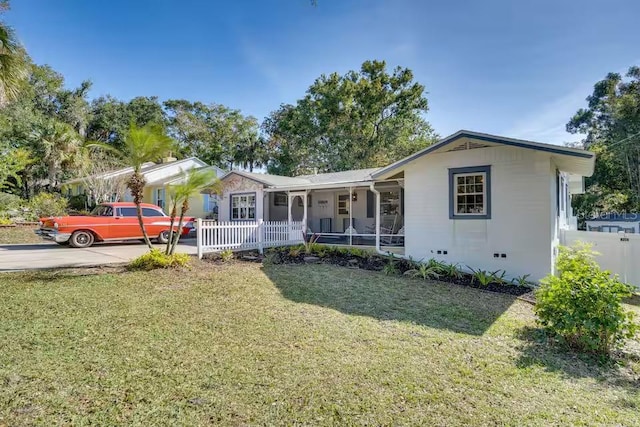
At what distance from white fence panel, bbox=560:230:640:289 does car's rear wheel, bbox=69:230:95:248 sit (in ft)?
53.3

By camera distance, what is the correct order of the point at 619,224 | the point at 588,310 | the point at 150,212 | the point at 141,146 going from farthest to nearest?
1. the point at 619,224
2. the point at 150,212
3. the point at 141,146
4. the point at 588,310

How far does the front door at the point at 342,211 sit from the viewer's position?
54.2ft

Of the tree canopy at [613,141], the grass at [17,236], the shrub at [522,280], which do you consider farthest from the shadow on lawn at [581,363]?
the tree canopy at [613,141]

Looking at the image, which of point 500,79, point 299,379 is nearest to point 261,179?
point 500,79

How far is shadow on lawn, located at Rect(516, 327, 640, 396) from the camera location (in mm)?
3807

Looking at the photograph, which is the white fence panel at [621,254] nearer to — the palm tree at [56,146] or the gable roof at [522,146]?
the gable roof at [522,146]

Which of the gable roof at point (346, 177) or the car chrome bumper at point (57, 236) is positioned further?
the gable roof at point (346, 177)

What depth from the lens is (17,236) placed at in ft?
48.3

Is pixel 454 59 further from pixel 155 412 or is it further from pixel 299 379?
pixel 155 412

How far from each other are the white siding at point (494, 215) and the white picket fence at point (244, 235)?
5.46 meters

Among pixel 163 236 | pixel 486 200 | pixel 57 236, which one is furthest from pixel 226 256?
pixel 486 200

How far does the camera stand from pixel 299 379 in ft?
11.2

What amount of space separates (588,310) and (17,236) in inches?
783

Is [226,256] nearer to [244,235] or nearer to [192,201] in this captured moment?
[244,235]
